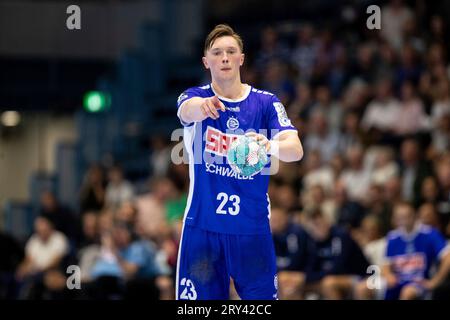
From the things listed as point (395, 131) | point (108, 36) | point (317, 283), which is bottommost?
point (317, 283)

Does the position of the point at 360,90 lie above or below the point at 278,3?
below

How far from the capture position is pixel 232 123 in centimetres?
850

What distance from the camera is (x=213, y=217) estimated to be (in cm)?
845

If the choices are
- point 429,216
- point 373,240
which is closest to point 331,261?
point 373,240

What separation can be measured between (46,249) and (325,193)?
187 inches

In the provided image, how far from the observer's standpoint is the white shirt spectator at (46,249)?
1755 centimetres

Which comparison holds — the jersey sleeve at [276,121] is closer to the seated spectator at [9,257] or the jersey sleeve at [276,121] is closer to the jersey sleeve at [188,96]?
the jersey sleeve at [188,96]

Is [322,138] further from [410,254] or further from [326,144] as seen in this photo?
[410,254]

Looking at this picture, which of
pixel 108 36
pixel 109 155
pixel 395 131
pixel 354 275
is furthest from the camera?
pixel 108 36

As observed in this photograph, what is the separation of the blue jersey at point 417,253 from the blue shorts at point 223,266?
5651 mm

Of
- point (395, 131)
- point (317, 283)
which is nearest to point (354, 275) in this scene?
point (317, 283)
